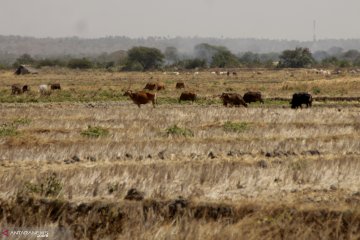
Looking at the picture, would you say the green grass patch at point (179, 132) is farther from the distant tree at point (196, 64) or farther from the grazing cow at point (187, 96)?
the distant tree at point (196, 64)

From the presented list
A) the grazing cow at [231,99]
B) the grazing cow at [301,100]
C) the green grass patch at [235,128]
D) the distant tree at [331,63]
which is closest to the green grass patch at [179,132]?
the green grass patch at [235,128]

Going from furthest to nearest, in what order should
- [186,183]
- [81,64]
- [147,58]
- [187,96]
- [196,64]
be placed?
[81,64]
[147,58]
[196,64]
[187,96]
[186,183]

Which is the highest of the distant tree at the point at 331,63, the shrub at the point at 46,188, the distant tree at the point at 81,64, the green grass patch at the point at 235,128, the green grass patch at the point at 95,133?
the shrub at the point at 46,188

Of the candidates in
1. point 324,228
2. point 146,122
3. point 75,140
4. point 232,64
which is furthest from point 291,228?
point 232,64

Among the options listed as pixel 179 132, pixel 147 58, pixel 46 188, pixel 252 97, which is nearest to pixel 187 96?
pixel 252 97

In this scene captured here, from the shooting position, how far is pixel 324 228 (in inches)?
319

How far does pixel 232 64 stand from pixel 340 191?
11004cm

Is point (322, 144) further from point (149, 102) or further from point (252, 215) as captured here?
point (149, 102)

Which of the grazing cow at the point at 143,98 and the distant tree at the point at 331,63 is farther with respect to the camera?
the distant tree at the point at 331,63

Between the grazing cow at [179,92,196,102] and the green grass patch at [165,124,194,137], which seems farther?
the grazing cow at [179,92,196,102]

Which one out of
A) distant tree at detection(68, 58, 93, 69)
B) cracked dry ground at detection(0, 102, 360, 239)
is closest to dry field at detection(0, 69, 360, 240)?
Answer: cracked dry ground at detection(0, 102, 360, 239)

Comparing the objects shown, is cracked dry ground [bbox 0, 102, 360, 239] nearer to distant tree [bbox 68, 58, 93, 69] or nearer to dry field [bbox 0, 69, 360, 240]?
dry field [bbox 0, 69, 360, 240]

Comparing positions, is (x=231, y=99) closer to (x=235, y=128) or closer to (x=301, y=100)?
(x=301, y=100)

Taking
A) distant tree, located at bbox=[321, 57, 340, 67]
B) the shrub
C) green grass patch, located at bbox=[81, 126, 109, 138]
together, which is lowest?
distant tree, located at bbox=[321, 57, 340, 67]
